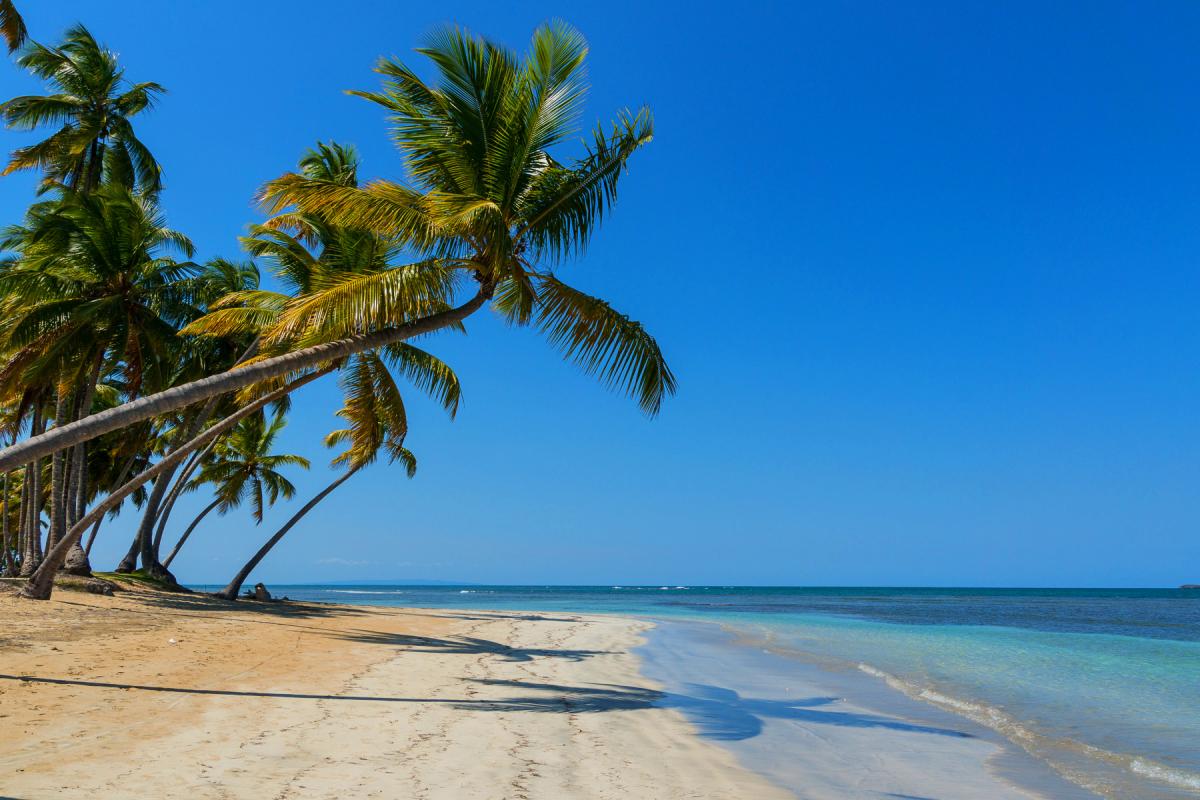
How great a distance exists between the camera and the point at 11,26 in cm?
1179

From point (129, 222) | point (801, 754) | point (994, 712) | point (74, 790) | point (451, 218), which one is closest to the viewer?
point (74, 790)

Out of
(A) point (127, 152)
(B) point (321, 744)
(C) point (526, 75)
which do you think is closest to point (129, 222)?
(A) point (127, 152)

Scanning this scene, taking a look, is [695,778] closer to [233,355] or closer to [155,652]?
[155,652]

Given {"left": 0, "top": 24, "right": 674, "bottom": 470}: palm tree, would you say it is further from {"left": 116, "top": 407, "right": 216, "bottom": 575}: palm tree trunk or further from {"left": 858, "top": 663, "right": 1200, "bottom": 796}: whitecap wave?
{"left": 116, "top": 407, "right": 216, "bottom": 575}: palm tree trunk

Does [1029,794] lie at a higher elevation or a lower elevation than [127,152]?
lower

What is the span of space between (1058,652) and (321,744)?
59.9 feet

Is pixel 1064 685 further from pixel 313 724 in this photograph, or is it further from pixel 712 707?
pixel 313 724

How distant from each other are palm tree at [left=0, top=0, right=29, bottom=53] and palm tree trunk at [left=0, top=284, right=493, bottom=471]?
8.70m

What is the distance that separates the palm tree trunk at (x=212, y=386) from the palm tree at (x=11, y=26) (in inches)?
343

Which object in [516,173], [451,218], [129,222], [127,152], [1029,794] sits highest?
[127,152]

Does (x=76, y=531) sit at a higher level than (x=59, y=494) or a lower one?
lower

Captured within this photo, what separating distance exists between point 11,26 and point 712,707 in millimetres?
14085

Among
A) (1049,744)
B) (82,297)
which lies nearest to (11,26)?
(82,297)

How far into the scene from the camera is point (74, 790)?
13.6 feet
